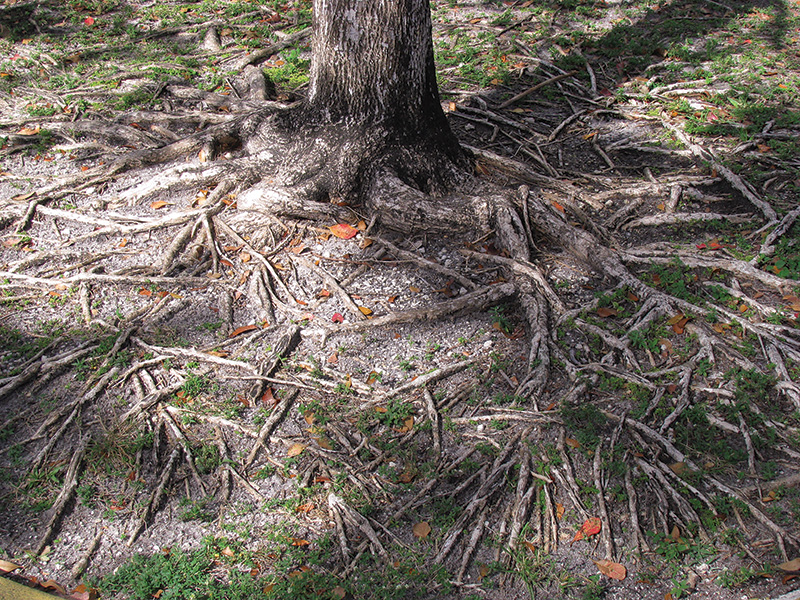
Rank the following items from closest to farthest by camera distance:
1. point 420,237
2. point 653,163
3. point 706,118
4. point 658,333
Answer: point 658,333, point 420,237, point 653,163, point 706,118

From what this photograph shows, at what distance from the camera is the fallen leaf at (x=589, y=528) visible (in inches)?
109

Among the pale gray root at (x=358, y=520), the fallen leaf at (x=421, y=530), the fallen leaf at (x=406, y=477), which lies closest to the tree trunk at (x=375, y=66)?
the fallen leaf at (x=406, y=477)

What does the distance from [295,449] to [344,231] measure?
6.03 feet

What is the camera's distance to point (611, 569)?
2.65m

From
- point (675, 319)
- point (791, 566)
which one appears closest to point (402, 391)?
point (675, 319)

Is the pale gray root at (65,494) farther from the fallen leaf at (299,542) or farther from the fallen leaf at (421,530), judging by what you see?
the fallen leaf at (421,530)

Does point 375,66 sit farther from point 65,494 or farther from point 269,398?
point 65,494

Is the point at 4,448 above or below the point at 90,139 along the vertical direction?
below

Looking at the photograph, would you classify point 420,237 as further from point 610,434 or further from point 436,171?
point 610,434

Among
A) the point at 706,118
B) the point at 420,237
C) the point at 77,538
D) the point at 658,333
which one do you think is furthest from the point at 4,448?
the point at 706,118

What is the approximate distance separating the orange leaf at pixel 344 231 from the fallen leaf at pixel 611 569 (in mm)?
2729

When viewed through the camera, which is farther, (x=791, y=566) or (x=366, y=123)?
(x=366, y=123)

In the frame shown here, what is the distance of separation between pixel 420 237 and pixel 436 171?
1.90ft

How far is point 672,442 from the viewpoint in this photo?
9.93 feet
